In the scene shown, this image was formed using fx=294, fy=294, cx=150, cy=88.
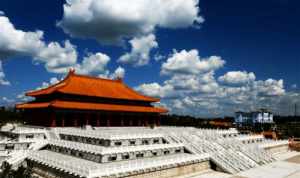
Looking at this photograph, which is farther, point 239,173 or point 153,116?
point 153,116

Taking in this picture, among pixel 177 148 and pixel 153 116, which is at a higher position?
pixel 153 116

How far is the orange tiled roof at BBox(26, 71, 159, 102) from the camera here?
48.8m

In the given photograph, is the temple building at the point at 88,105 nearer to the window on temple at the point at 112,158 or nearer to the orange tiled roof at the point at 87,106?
Result: the orange tiled roof at the point at 87,106

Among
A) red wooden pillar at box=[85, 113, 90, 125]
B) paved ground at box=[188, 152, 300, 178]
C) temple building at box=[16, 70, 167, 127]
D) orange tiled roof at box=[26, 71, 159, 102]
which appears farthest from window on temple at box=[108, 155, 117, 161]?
orange tiled roof at box=[26, 71, 159, 102]

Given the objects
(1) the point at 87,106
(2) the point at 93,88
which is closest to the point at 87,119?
(1) the point at 87,106

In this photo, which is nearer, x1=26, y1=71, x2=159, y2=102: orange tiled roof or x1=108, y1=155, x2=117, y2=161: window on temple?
x1=108, y1=155, x2=117, y2=161: window on temple

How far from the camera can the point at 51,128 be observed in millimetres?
41469

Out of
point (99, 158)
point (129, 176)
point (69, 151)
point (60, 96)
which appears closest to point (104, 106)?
point (60, 96)

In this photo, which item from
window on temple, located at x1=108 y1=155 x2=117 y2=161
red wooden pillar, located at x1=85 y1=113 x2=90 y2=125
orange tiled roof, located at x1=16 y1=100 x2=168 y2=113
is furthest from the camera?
red wooden pillar, located at x1=85 y1=113 x2=90 y2=125

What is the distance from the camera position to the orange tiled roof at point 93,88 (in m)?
48.8

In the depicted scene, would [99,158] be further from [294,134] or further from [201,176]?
[294,134]

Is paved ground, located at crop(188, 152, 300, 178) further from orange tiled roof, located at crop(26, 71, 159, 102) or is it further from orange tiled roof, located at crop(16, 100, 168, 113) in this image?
orange tiled roof, located at crop(26, 71, 159, 102)

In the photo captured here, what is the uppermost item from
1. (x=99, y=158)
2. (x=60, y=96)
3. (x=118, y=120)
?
(x=60, y=96)

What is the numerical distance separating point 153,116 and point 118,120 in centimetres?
891
